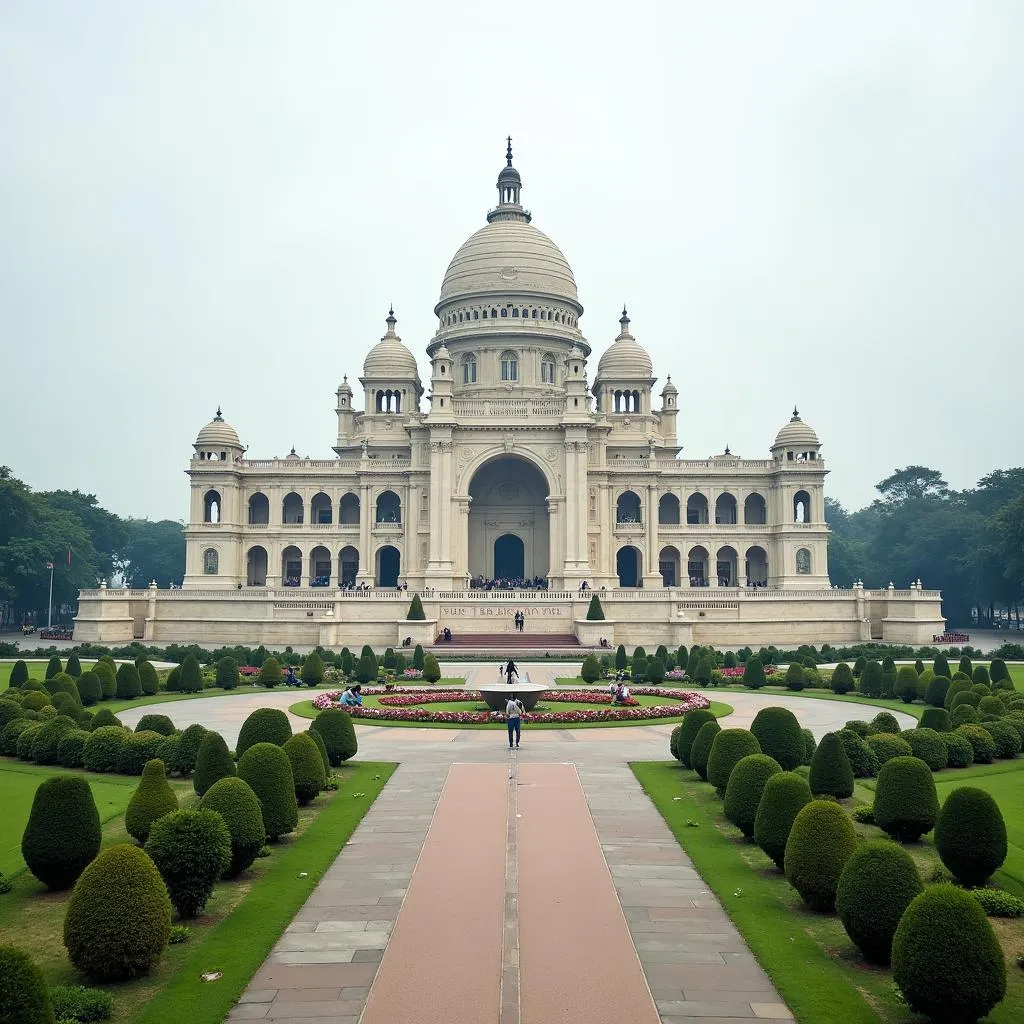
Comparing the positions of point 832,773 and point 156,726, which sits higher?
point 156,726

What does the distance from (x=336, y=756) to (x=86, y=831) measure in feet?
28.1

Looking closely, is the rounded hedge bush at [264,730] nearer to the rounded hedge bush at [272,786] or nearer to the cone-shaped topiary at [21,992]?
the rounded hedge bush at [272,786]

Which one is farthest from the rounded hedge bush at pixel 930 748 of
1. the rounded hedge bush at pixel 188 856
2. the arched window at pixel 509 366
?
the arched window at pixel 509 366

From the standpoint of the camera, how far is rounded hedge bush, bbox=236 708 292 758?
62.7 feet

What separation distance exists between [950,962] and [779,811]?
A: 5.02 meters

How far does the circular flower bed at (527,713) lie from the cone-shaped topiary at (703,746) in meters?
4.29

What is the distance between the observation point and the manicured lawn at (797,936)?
1002cm

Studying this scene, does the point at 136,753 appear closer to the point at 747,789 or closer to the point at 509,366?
the point at 747,789

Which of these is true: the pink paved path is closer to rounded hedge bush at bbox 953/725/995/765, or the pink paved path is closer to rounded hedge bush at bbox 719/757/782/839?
A: rounded hedge bush at bbox 719/757/782/839

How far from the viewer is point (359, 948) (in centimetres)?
1148

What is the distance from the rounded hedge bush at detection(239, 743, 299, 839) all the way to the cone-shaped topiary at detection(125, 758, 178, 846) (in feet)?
4.09

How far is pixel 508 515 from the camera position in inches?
2945

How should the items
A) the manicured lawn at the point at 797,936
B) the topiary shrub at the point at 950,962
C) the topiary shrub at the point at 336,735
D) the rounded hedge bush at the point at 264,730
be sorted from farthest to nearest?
the topiary shrub at the point at 336,735, the rounded hedge bush at the point at 264,730, the manicured lawn at the point at 797,936, the topiary shrub at the point at 950,962

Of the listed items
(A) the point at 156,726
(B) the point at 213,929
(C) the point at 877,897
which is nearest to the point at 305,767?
(B) the point at 213,929
